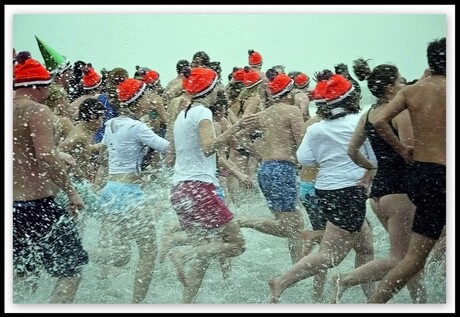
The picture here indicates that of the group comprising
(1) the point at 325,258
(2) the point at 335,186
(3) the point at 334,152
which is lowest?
(1) the point at 325,258

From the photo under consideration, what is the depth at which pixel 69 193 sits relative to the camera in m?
5.18

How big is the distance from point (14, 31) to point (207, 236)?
183 cm

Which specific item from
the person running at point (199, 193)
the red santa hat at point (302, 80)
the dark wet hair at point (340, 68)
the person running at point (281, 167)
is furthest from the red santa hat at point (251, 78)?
the person running at point (199, 193)

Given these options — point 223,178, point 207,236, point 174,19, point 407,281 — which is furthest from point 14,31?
point 223,178

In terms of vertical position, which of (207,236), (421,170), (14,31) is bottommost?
(207,236)

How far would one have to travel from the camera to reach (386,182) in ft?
17.8

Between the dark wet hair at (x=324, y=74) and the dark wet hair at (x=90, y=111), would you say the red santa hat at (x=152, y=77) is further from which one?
the dark wet hair at (x=324, y=74)

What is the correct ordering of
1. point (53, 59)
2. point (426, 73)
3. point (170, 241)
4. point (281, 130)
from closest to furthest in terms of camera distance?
point (426, 73)
point (170, 241)
point (281, 130)
point (53, 59)

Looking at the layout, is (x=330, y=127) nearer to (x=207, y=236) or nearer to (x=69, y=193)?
(x=207, y=236)

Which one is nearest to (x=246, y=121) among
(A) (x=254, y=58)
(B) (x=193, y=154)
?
(B) (x=193, y=154)

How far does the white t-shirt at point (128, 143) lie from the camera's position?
5922 mm

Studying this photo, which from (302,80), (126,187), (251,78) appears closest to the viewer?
(126,187)

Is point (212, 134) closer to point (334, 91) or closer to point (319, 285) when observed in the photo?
point (334, 91)

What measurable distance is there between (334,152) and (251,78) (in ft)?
9.79
